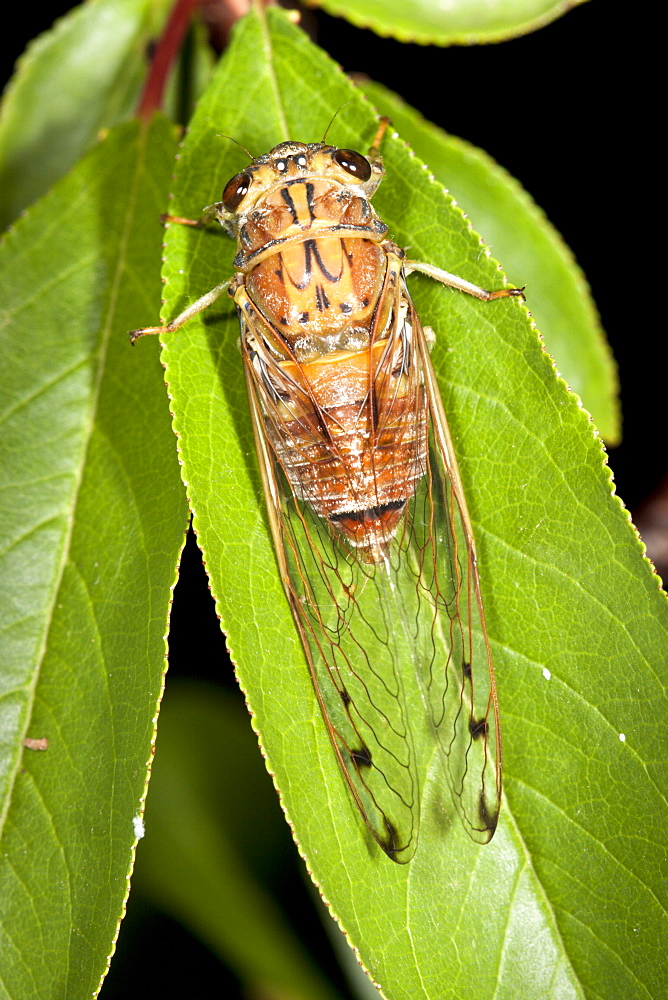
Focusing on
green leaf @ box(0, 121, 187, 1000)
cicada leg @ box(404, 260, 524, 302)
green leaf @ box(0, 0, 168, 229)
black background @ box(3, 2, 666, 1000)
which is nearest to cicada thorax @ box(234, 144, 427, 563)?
cicada leg @ box(404, 260, 524, 302)

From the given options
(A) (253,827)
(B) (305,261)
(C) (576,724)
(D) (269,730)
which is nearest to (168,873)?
(A) (253,827)

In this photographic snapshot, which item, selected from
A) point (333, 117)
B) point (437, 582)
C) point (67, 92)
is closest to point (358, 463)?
point (437, 582)

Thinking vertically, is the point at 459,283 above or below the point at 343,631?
above

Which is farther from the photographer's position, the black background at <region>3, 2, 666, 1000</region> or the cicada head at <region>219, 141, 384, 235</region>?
the black background at <region>3, 2, 666, 1000</region>

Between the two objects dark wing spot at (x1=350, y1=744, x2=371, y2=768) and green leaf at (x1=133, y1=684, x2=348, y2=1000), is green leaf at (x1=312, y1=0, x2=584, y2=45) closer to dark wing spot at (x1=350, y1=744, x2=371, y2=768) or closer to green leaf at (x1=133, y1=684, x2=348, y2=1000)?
dark wing spot at (x1=350, y1=744, x2=371, y2=768)

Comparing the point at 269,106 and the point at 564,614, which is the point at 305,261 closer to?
the point at 269,106

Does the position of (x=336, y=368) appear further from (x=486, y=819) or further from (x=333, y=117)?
(x=486, y=819)
